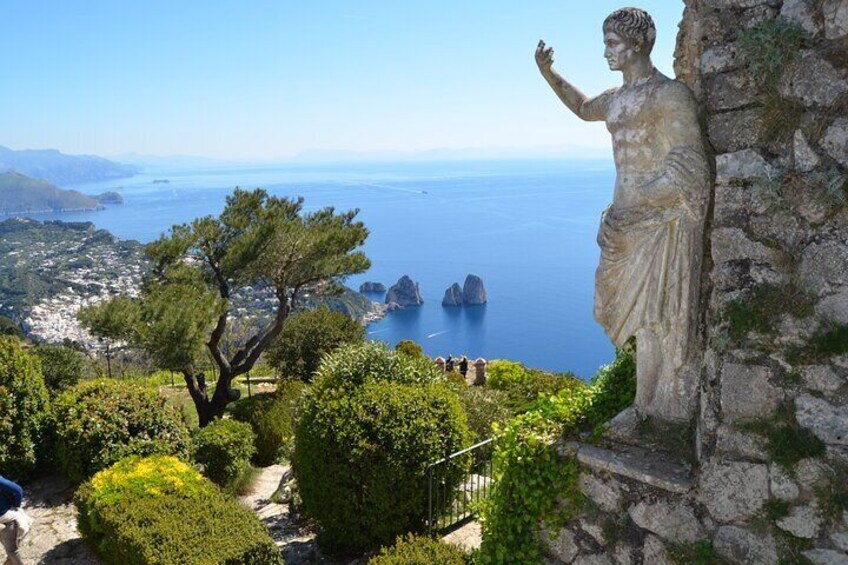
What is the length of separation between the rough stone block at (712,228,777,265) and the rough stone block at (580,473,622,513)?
164 centimetres

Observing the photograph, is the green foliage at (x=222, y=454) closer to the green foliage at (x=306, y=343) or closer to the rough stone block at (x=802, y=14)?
the green foliage at (x=306, y=343)

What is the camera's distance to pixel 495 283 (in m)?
81.1

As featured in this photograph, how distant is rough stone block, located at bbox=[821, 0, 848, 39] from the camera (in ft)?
10.2

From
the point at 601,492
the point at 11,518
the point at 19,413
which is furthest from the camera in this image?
the point at 19,413

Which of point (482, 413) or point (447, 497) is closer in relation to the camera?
point (447, 497)

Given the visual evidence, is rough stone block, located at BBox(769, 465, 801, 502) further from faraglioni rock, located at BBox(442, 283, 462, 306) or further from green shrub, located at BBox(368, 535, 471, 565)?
faraglioni rock, located at BBox(442, 283, 462, 306)

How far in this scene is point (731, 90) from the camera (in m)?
3.54

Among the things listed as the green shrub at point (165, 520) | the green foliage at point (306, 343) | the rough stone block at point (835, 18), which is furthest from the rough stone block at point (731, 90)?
the green foliage at point (306, 343)

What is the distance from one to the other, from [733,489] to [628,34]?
9.06 ft

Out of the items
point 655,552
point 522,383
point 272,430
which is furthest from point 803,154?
point 522,383

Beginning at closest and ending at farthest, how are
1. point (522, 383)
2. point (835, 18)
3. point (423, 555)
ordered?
point (835, 18) → point (423, 555) → point (522, 383)

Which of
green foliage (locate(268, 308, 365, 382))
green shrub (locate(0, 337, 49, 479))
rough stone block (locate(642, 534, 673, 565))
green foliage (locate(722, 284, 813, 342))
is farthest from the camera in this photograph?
green foliage (locate(268, 308, 365, 382))

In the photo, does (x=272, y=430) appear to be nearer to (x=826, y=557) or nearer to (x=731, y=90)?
(x=826, y=557)

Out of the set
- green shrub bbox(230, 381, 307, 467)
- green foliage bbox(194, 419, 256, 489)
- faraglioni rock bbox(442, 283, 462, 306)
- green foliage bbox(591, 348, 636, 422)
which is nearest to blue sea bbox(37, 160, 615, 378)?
faraglioni rock bbox(442, 283, 462, 306)
